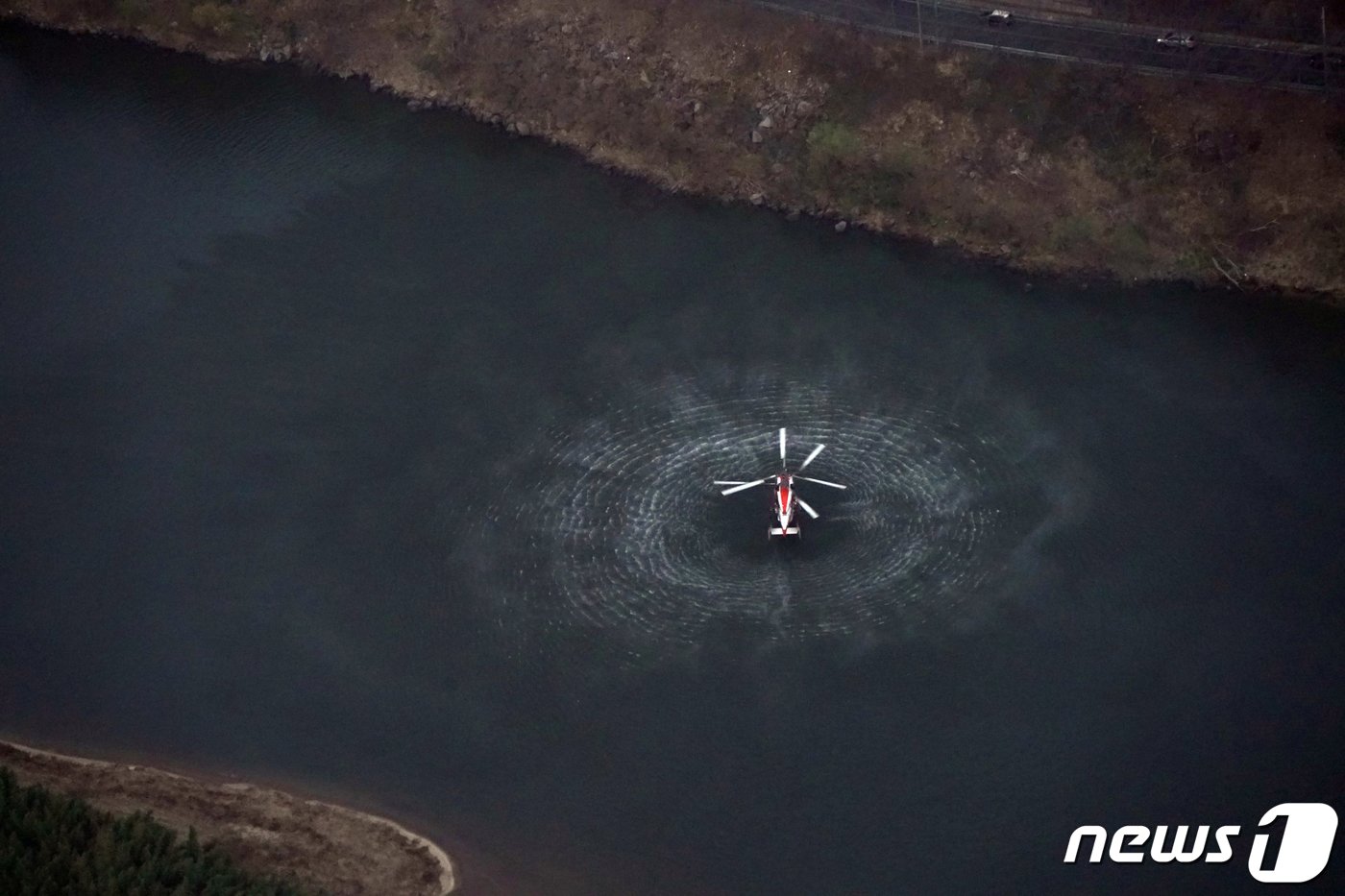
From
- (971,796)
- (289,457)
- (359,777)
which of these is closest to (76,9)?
(289,457)

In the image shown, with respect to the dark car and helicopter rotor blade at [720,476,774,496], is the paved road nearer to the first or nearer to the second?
the dark car

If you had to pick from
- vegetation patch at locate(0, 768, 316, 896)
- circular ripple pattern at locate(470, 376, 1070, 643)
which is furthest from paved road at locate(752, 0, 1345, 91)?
vegetation patch at locate(0, 768, 316, 896)

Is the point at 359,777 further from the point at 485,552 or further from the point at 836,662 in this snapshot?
the point at 836,662

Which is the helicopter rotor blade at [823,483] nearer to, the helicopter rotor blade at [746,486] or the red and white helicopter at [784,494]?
the red and white helicopter at [784,494]

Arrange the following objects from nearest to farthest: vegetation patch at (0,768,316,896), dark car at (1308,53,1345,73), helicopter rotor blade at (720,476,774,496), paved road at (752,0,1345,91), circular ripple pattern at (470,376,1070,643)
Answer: vegetation patch at (0,768,316,896), circular ripple pattern at (470,376,1070,643), helicopter rotor blade at (720,476,774,496), dark car at (1308,53,1345,73), paved road at (752,0,1345,91)

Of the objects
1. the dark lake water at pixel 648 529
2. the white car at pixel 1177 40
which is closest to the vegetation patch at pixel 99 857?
the dark lake water at pixel 648 529

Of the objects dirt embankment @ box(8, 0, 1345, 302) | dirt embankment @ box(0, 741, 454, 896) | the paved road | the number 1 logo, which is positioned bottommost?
dirt embankment @ box(0, 741, 454, 896)
